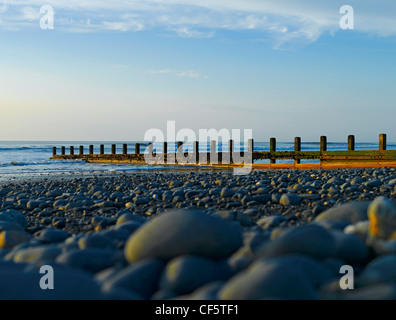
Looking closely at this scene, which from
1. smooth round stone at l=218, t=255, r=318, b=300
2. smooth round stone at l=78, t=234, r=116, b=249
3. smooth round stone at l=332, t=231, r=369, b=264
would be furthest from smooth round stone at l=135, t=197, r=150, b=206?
smooth round stone at l=218, t=255, r=318, b=300

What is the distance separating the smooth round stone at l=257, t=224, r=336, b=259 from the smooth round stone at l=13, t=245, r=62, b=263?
3.70 ft

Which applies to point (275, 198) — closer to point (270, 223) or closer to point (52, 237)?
point (270, 223)

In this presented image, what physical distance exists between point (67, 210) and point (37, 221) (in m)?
0.56

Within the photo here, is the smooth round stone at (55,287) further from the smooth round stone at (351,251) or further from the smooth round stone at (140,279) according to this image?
the smooth round stone at (351,251)

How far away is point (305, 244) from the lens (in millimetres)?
1843

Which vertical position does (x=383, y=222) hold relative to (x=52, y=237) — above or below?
above

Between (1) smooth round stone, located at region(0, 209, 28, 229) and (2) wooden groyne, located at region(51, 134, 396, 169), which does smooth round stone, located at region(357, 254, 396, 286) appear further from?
(2) wooden groyne, located at region(51, 134, 396, 169)


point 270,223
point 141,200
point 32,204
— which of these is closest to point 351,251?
point 270,223

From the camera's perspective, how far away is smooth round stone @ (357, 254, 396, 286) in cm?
158

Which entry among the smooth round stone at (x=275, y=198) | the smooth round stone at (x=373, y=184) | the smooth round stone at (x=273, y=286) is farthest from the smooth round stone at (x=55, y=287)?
the smooth round stone at (x=373, y=184)

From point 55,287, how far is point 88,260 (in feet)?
1.43
